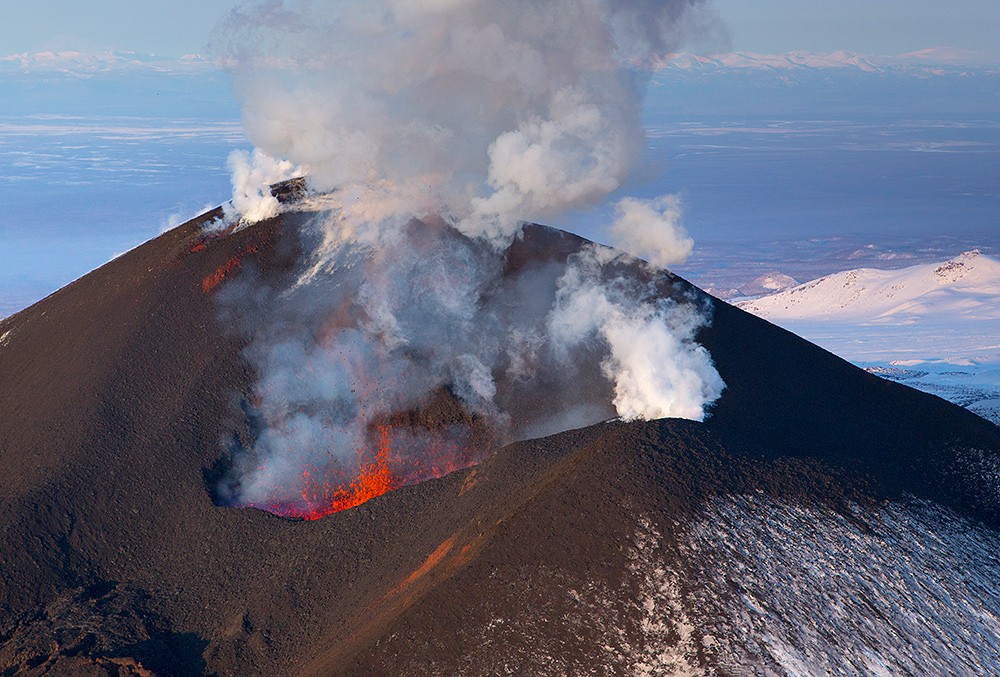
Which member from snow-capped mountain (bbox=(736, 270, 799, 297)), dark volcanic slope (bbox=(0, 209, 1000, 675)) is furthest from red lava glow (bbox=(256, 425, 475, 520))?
snow-capped mountain (bbox=(736, 270, 799, 297))

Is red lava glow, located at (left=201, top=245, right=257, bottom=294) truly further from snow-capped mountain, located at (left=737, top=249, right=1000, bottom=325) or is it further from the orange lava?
snow-capped mountain, located at (left=737, top=249, right=1000, bottom=325)

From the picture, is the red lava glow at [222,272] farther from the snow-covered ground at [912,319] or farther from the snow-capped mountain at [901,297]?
the snow-capped mountain at [901,297]

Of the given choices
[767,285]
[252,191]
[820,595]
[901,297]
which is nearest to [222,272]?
[252,191]

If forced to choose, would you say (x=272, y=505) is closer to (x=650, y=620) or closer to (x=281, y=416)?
(x=281, y=416)

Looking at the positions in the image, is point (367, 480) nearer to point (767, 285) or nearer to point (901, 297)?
point (901, 297)

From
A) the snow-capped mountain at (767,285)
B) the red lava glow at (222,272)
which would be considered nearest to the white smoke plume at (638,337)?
the red lava glow at (222,272)
